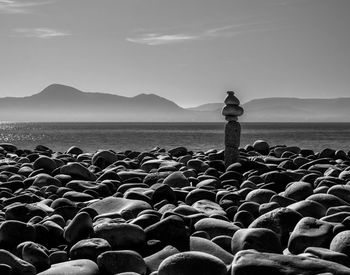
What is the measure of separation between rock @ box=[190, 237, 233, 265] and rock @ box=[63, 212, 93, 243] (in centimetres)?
159

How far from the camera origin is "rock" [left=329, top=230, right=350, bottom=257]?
6.76m

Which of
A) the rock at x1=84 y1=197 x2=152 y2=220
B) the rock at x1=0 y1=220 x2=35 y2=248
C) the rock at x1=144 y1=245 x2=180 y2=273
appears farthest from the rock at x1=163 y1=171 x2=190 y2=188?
the rock at x1=144 y1=245 x2=180 y2=273

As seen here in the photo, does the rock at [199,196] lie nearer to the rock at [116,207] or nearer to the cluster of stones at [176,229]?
the cluster of stones at [176,229]

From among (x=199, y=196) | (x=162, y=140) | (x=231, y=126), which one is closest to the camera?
(x=199, y=196)

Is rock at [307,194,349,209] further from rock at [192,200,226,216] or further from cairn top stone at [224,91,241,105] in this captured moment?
cairn top stone at [224,91,241,105]

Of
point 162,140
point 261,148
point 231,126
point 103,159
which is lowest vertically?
point 162,140

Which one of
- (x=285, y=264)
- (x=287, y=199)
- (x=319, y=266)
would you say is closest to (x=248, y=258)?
(x=285, y=264)

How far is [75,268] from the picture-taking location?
6.36 m

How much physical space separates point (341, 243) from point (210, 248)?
173 centimetres

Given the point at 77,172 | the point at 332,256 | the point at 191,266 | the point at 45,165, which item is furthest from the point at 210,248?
the point at 45,165

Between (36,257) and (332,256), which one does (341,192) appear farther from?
(36,257)

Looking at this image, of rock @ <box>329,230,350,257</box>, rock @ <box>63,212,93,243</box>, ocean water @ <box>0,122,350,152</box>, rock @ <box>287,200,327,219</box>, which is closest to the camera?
rock @ <box>329,230,350,257</box>

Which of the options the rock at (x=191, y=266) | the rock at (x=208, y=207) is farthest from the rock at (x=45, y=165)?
the rock at (x=191, y=266)

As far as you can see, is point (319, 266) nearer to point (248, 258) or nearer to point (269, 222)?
point (248, 258)
